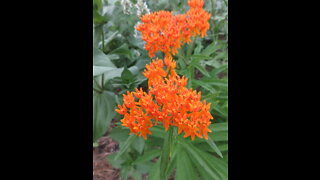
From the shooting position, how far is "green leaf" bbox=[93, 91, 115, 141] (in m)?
1.61

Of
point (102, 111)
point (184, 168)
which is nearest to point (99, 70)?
point (102, 111)

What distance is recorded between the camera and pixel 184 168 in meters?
1.33

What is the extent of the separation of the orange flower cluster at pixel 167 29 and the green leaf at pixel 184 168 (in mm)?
540

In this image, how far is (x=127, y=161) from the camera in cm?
152

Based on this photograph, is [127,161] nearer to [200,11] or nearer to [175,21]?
[175,21]

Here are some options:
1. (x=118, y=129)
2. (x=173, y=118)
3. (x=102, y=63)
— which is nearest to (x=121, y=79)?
(x=102, y=63)

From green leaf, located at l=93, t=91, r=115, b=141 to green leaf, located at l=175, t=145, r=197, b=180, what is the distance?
521 millimetres

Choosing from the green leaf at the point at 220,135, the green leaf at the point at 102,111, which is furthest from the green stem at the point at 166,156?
the green leaf at the point at 102,111

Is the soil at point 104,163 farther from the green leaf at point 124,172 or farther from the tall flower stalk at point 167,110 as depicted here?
the tall flower stalk at point 167,110

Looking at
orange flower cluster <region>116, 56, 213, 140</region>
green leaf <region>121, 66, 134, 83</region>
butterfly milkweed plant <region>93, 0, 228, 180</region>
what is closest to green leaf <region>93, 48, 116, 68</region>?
butterfly milkweed plant <region>93, 0, 228, 180</region>

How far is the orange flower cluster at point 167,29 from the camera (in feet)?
4.59

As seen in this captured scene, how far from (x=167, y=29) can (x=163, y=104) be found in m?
0.52

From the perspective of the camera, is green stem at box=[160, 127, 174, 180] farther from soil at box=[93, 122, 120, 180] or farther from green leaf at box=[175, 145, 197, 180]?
soil at box=[93, 122, 120, 180]
